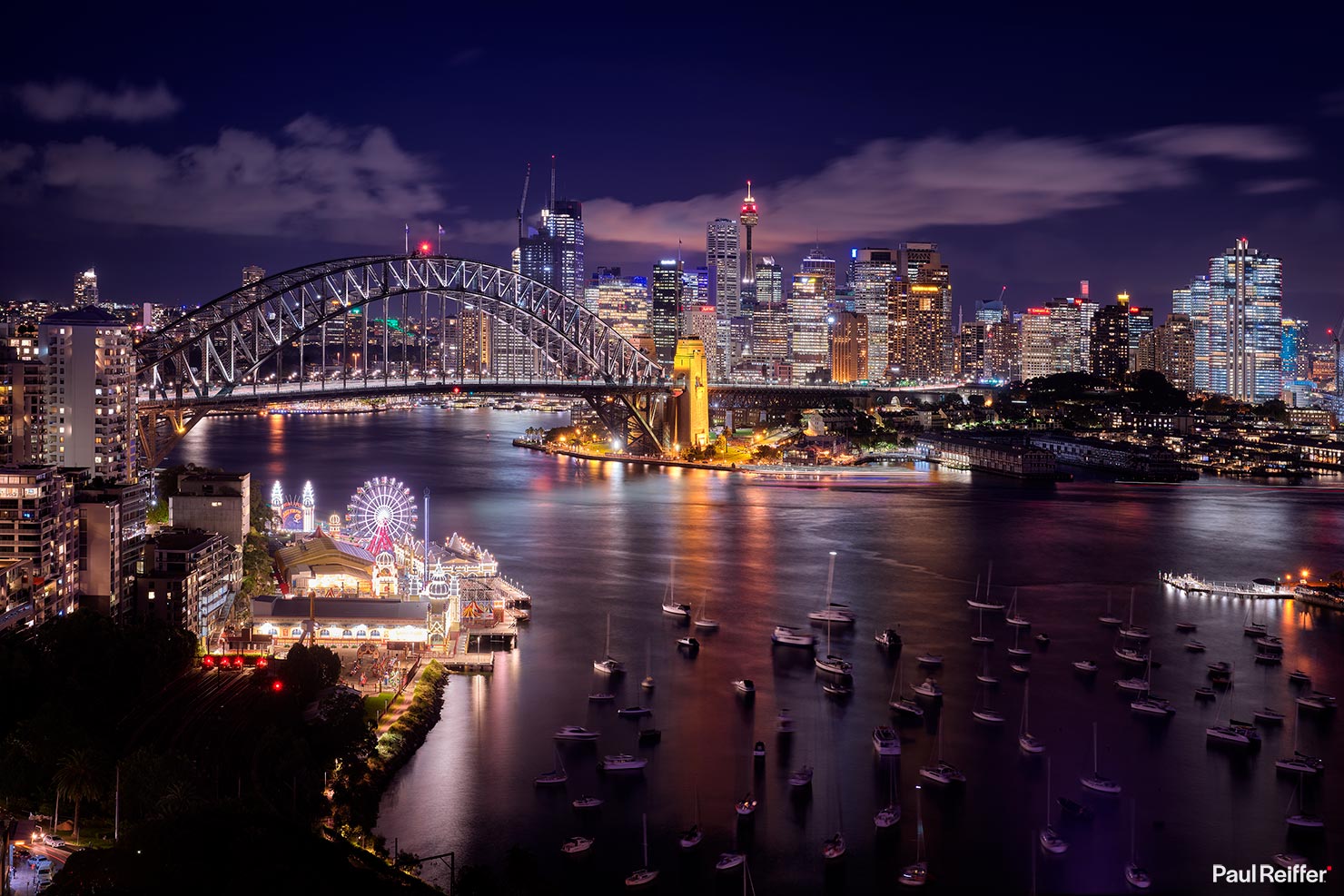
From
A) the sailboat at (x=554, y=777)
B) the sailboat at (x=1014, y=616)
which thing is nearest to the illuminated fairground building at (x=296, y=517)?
the sailboat at (x=554, y=777)

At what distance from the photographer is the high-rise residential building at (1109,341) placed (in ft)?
228

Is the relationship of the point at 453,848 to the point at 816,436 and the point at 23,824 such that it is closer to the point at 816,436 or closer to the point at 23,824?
the point at 23,824

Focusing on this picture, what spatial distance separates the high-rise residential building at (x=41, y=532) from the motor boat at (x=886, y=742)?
25.5 ft

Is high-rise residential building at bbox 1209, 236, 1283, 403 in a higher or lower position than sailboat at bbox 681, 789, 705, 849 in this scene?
higher

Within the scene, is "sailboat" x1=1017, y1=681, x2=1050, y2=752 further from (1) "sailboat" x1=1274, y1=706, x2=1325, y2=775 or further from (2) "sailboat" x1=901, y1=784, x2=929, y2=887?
(2) "sailboat" x1=901, y1=784, x2=929, y2=887

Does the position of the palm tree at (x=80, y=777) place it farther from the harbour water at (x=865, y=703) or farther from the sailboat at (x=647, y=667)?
the sailboat at (x=647, y=667)

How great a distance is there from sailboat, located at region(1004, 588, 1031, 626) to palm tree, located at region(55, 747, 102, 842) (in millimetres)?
10070

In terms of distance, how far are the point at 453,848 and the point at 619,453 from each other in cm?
2834

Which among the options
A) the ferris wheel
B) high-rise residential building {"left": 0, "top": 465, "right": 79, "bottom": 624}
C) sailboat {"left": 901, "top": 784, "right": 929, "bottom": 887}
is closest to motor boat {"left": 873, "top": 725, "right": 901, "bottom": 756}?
sailboat {"left": 901, "top": 784, "right": 929, "bottom": 887}

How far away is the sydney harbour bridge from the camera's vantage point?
20.2m

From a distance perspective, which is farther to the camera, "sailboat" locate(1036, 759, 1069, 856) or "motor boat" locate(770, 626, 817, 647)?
"motor boat" locate(770, 626, 817, 647)

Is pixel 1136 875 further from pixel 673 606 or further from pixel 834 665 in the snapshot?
pixel 673 606

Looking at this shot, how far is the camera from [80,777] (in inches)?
317

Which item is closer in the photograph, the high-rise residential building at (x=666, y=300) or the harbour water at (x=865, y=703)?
the harbour water at (x=865, y=703)
